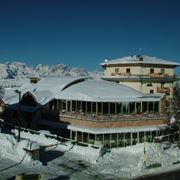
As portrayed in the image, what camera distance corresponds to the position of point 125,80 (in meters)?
62.2

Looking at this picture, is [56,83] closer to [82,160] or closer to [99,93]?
[99,93]

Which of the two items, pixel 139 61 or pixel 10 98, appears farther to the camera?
pixel 139 61

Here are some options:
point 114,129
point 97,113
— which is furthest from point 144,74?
point 114,129

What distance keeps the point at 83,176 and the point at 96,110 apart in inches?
545

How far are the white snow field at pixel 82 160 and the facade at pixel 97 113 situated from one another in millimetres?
3853

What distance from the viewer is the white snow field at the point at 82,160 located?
31625 mm

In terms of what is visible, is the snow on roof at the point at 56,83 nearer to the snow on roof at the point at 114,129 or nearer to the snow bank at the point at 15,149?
the snow on roof at the point at 114,129

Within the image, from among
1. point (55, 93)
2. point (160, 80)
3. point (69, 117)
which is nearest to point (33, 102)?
point (55, 93)

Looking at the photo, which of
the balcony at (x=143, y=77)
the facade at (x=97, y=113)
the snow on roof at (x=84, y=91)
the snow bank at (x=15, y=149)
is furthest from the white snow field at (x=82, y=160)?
the balcony at (x=143, y=77)

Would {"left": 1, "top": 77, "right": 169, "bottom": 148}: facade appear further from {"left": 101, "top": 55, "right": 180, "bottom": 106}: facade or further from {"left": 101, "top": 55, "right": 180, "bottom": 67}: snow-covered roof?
{"left": 101, "top": 55, "right": 180, "bottom": 67}: snow-covered roof

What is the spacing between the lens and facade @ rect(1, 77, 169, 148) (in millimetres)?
44031

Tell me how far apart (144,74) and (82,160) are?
93.4ft

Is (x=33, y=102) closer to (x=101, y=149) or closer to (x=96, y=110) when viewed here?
(x=96, y=110)

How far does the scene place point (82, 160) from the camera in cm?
3622
